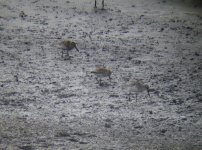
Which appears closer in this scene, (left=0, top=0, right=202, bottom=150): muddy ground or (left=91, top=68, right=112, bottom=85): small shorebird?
(left=0, top=0, right=202, bottom=150): muddy ground

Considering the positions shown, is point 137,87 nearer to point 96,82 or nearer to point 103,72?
point 103,72

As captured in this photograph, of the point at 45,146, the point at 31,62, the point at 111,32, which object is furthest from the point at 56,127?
the point at 111,32

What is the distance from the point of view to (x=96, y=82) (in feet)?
27.0

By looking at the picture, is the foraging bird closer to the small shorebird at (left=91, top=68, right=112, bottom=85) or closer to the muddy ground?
the muddy ground

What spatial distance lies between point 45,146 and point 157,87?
284cm

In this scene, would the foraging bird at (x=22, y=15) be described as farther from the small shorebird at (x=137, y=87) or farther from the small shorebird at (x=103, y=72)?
the small shorebird at (x=137, y=87)

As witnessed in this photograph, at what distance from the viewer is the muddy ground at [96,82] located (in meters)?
6.27

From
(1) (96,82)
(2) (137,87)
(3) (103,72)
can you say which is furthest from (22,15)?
(2) (137,87)

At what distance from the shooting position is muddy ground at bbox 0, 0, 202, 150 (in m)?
6.27

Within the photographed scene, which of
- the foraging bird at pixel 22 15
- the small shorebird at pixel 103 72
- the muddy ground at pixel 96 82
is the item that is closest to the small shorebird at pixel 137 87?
the muddy ground at pixel 96 82

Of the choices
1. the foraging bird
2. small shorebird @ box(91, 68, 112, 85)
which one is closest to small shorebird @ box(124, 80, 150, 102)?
small shorebird @ box(91, 68, 112, 85)

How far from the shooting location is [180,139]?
6.27 metres

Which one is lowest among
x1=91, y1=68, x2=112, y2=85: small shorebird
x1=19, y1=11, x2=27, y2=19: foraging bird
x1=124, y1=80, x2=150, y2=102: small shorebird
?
x1=124, y1=80, x2=150, y2=102: small shorebird

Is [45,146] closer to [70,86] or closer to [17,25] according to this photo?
[70,86]
